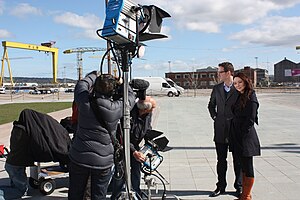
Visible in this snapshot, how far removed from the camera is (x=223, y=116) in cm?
489

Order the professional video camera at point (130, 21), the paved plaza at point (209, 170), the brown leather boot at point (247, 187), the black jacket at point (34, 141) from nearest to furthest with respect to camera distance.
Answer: the professional video camera at point (130, 21) → the brown leather boot at point (247, 187) → the black jacket at point (34, 141) → the paved plaza at point (209, 170)

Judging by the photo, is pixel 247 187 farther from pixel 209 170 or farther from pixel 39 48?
pixel 39 48

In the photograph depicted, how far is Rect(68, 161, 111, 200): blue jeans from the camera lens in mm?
3373

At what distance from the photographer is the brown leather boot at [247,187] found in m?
4.47

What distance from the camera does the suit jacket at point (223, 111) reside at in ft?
15.7

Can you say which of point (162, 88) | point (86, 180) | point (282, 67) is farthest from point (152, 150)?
point (282, 67)

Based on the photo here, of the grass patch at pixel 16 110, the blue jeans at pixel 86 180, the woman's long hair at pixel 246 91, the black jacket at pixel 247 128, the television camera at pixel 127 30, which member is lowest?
the grass patch at pixel 16 110

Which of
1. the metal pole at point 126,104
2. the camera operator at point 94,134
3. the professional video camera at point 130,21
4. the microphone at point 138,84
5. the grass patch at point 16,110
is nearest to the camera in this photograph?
the professional video camera at point 130,21

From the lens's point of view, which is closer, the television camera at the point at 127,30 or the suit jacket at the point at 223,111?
the television camera at the point at 127,30

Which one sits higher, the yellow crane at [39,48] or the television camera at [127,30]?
the yellow crane at [39,48]

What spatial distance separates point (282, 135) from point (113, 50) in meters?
8.19

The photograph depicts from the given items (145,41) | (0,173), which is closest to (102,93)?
(145,41)

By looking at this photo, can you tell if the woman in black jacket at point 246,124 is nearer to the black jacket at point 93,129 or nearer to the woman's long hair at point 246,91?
the woman's long hair at point 246,91

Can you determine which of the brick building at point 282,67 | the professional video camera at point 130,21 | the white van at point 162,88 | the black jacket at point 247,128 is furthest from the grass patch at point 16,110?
the brick building at point 282,67
